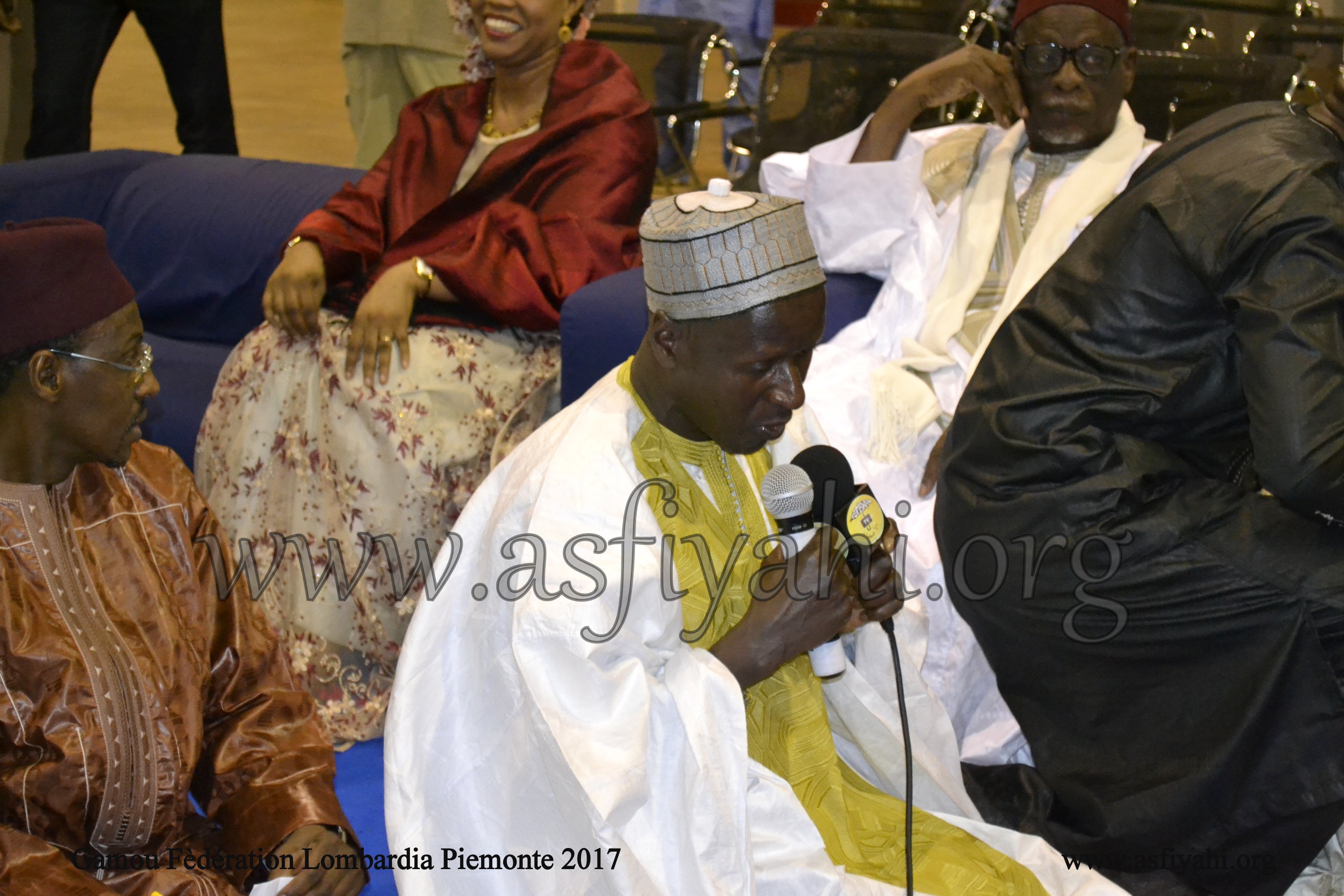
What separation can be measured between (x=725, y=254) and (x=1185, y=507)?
1.10 metres

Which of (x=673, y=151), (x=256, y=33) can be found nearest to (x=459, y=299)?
(x=673, y=151)

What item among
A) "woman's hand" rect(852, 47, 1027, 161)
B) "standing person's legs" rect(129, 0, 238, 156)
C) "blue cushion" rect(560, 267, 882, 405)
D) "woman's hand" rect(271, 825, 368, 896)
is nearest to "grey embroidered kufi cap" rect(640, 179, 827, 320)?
"woman's hand" rect(271, 825, 368, 896)

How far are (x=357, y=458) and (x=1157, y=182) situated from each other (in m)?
1.97

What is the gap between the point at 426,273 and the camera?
11.7 feet

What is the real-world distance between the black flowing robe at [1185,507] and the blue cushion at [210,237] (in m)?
2.57

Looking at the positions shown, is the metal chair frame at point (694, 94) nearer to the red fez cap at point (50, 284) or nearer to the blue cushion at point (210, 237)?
the blue cushion at point (210, 237)

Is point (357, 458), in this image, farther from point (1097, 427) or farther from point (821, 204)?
point (1097, 427)

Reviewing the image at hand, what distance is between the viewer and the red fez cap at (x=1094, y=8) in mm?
3508

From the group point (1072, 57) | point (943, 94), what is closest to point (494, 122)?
point (943, 94)

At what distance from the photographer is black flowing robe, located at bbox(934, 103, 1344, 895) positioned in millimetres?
2246

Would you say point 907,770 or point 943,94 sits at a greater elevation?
point 943,94

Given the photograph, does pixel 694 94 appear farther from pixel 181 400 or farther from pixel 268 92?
pixel 268 92

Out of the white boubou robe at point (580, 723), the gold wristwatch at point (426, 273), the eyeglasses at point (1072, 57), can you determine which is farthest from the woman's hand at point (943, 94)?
the white boubou robe at point (580, 723)

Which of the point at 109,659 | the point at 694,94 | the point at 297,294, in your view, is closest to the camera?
the point at 109,659
